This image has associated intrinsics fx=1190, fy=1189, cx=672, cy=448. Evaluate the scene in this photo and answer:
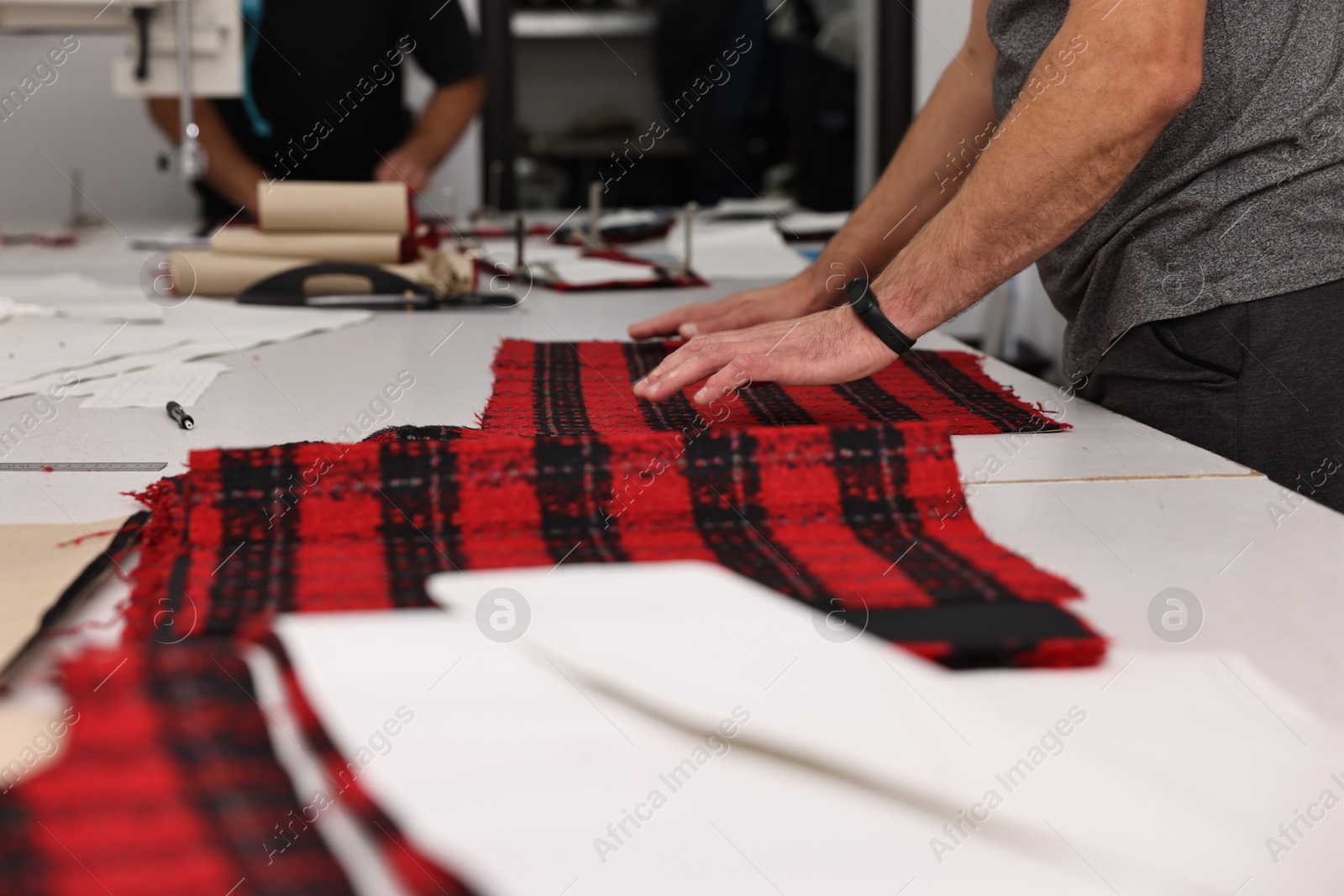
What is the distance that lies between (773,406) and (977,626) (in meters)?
0.54

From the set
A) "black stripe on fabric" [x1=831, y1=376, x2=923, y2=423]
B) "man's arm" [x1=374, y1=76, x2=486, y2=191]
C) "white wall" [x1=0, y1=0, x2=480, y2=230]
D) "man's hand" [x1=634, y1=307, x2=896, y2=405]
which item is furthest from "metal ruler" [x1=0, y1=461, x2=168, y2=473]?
"white wall" [x1=0, y1=0, x2=480, y2=230]

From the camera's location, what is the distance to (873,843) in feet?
1.61

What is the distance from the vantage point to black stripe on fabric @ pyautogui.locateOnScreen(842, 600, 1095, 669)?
1.89ft

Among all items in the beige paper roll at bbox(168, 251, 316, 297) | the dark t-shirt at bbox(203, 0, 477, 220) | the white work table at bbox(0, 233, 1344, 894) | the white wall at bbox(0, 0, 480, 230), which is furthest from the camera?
the white wall at bbox(0, 0, 480, 230)

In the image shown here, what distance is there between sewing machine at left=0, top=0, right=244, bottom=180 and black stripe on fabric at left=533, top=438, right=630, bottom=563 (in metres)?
1.57

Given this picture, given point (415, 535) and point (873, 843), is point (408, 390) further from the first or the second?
point (873, 843)

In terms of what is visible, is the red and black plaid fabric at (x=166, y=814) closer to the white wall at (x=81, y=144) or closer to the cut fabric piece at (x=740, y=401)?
the cut fabric piece at (x=740, y=401)

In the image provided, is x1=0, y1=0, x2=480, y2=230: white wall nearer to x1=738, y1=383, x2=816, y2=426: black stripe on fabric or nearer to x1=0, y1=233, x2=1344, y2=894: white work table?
x1=0, y1=233, x2=1344, y2=894: white work table

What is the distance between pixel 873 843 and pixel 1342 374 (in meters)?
0.87

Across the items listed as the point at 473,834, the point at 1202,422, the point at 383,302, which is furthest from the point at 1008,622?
the point at 383,302

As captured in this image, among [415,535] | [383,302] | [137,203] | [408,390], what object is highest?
[415,535]

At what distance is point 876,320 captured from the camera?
39.9 inches

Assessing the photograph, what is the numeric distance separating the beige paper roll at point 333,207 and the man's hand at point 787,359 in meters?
1.02

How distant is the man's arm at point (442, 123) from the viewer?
9.99 ft
